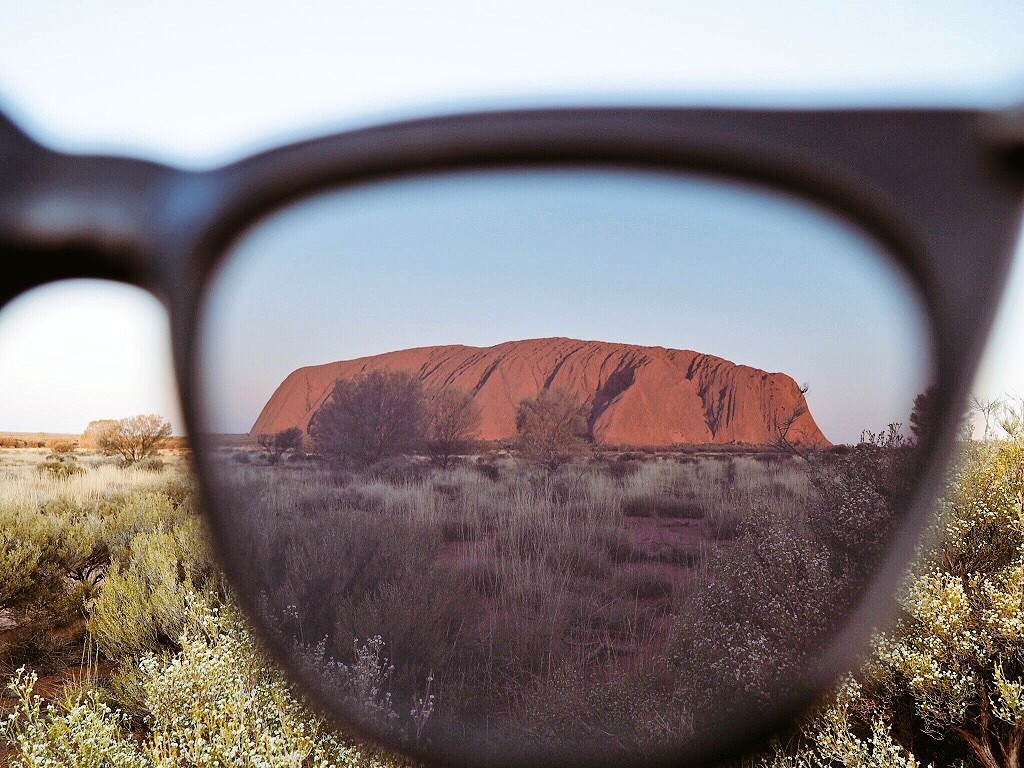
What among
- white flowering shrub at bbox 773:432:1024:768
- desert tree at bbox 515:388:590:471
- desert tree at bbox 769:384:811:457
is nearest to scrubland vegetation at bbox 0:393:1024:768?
white flowering shrub at bbox 773:432:1024:768

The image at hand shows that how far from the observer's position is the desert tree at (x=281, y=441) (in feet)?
3.78

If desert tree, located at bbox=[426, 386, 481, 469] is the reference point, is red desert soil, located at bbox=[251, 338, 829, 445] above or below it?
above

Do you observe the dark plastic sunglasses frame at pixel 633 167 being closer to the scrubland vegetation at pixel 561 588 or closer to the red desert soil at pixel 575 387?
the scrubland vegetation at pixel 561 588

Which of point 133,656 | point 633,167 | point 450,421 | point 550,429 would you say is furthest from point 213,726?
point 550,429

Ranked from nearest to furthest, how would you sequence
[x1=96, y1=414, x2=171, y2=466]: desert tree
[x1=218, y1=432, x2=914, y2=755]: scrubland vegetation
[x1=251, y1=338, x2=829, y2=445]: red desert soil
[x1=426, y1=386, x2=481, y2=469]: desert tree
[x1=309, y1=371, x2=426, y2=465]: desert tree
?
[x1=218, y1=432, x2=914, y2=755]: scrubland vegetation → [x1=251, y1=338, x2=829, y2=445]: red desert soil → [x1=309, y1=371, x2=426, y2=465]: desert tree → [x1=426, y1=386, x2=481, y2=469]: desert tree → [x1=96, y1=414, x2=171, y2=466]: desert tree

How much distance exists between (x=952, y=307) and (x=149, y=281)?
3.21ft

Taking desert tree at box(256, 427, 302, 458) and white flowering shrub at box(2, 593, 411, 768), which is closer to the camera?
white flowering shrub at box(2, 593, 411, 768)

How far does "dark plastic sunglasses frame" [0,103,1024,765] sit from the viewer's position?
68 cm

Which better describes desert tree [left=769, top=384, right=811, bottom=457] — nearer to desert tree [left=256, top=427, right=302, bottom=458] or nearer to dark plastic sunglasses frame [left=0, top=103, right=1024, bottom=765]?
dark plastic sunglasses frame [left=0, top=103, right=1024, bottom=765]

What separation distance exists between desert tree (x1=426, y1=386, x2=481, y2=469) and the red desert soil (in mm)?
48

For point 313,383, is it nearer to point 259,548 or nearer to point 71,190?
point 259,548

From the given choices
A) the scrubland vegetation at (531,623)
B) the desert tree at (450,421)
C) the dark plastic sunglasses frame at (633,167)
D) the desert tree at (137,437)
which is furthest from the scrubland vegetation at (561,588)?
the desert tree at (137,437)

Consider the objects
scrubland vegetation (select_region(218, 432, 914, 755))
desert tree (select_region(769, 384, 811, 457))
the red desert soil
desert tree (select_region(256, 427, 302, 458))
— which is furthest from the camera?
desert tree (select_region(769, 384, 811, 457))

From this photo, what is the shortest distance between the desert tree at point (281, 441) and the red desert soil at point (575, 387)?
0.18 feet
